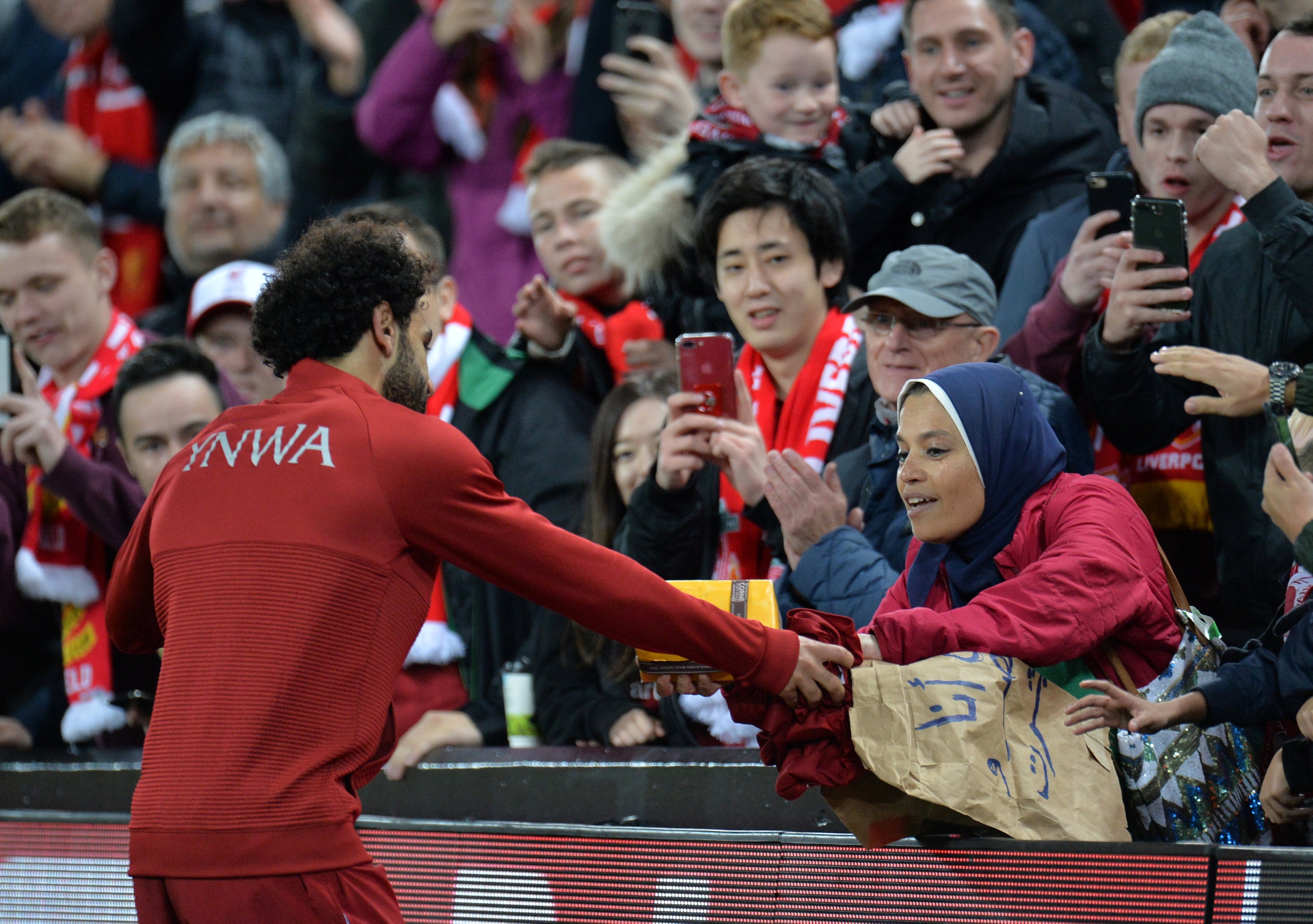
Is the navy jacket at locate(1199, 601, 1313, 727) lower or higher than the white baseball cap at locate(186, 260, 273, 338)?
lower

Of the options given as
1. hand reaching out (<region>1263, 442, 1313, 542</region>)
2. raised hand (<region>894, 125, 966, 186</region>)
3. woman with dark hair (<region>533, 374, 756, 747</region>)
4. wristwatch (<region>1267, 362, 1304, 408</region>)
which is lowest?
woman with dark hair (<region>533, 374, 756, 747</region>)

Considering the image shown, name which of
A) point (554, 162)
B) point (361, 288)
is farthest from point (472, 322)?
point (361, 288)

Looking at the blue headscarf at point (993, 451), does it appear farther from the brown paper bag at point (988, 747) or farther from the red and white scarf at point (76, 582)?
the red and white scarf at point (76, 582)

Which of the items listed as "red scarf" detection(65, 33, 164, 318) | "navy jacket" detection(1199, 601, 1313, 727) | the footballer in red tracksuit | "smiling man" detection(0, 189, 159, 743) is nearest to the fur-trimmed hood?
"smiling man" detection(0, 189, 159, 743)

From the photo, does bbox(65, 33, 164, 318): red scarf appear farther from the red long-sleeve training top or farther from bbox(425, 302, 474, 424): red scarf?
the red long-sleeve training top

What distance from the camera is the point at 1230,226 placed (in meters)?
4.65

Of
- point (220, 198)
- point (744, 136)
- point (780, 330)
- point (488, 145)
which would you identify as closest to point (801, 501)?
point (780, 330)

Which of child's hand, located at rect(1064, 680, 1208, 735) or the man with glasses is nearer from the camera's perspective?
child's hand, located at rect(1064, 680, 1208, 735)

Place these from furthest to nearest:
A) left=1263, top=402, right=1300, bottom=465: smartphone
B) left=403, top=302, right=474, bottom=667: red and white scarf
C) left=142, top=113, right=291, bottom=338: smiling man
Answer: left=142, top=113, right=291, bottom=338: smiling man < left=403, top=302, right=474, bottom=667: red and white scarf < left=1263, top=402, right=1300, bottom=465: smartphone

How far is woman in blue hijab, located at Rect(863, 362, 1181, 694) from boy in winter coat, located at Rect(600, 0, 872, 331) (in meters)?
1.90

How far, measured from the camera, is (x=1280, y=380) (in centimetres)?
399

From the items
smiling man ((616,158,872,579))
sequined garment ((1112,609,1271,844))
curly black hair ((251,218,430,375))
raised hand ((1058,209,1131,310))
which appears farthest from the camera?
smiling man ((616,158,872,579))

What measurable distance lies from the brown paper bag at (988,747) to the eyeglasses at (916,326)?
129cm

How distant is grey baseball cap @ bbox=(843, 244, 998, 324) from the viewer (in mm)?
4363
